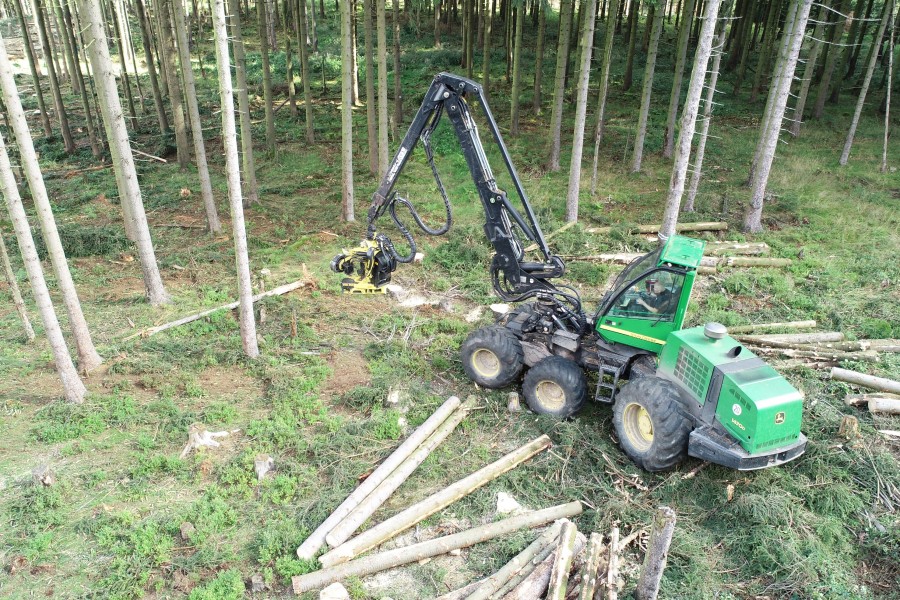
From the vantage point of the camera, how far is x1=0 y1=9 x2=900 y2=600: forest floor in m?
6.55

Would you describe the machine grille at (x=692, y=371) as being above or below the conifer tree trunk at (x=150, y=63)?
below

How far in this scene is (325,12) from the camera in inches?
1825

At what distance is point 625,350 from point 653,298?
3.46ft

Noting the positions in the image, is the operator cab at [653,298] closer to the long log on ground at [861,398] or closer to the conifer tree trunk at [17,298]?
the long log on ground at [861,398]

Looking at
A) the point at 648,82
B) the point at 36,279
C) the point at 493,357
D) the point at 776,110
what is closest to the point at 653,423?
the point at 493,357

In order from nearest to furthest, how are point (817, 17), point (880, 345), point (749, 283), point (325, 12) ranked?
point (880, 345), point (749, 283), point (817, 17), point (325, 12)

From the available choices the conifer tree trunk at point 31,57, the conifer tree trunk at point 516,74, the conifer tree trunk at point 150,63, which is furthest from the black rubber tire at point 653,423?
the conifer tree trunk at point 31,57

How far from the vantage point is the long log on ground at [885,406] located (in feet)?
27.5

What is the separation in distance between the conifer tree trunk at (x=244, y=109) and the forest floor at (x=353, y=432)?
5.72 ft

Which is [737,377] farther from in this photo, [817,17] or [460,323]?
[817,17]

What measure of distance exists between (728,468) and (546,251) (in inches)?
160

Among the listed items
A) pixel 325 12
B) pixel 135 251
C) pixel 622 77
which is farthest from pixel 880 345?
pixel 325 12

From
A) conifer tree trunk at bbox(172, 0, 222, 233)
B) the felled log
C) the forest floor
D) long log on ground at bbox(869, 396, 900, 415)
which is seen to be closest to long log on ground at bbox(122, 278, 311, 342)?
the forest floor

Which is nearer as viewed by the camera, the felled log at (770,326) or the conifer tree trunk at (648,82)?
the felled log at (770,326)
